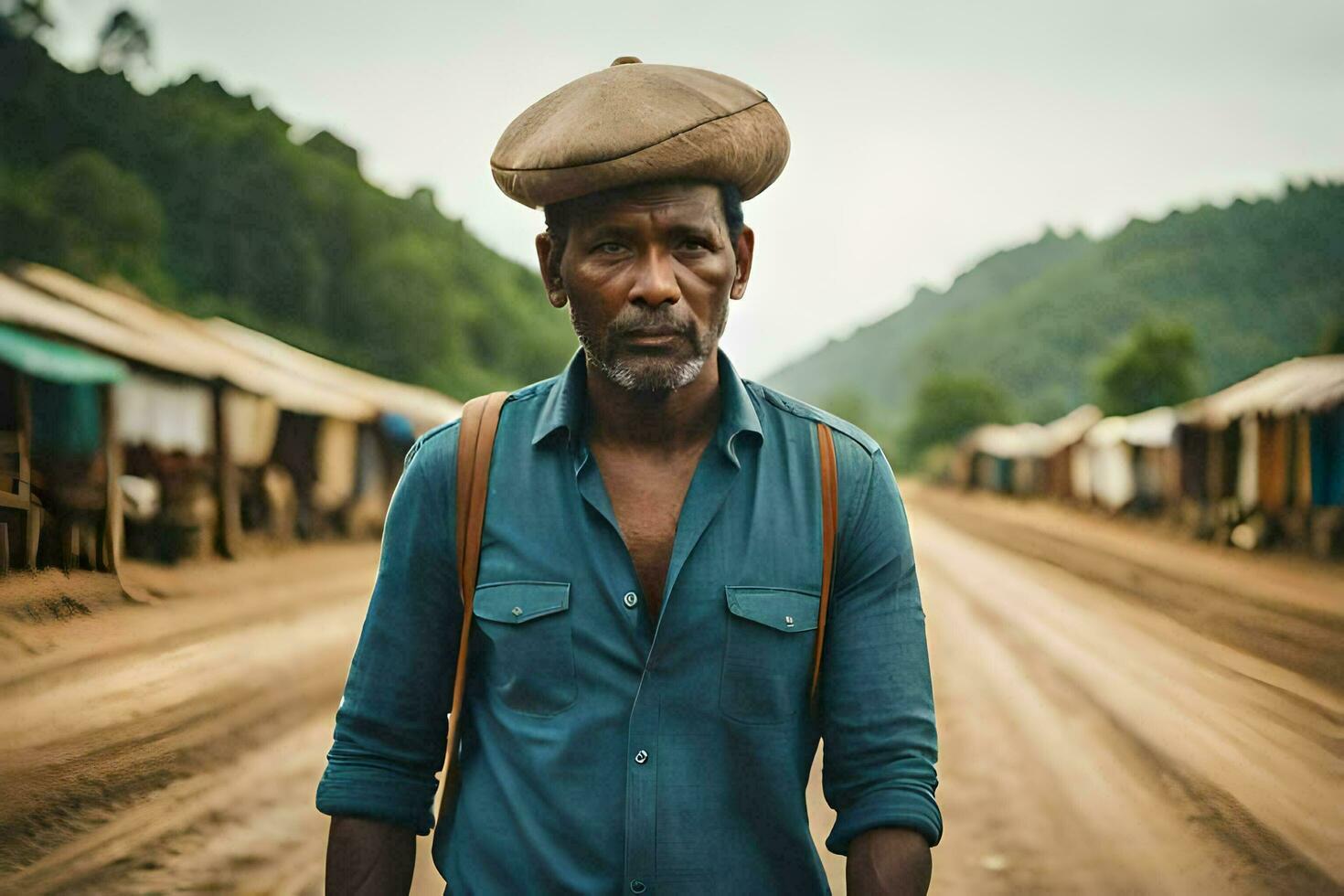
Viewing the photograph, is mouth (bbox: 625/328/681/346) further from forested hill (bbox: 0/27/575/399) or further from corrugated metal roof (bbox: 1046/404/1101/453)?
corrugated metal roof (bbox: 1046/404/1101/453)

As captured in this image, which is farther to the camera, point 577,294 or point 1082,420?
point 1082,420

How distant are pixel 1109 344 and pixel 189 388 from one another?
7350mm

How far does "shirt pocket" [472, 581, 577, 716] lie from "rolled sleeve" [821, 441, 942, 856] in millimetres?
335

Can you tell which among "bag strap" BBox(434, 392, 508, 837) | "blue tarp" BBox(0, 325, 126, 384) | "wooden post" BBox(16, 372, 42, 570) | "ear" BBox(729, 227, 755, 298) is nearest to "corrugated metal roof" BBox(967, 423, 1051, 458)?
"blue tarp" BBox(0, 325, 126, 384)

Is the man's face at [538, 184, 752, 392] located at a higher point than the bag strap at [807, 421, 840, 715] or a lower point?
higher

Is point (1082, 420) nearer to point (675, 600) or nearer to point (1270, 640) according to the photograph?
point (1270, 640)

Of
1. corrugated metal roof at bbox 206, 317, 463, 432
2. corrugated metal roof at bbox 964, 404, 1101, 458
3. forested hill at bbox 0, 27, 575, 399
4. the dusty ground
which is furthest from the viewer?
corrugated metal roof at bbox 964, 404, 1101, 458

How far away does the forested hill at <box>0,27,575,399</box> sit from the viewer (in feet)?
19.4

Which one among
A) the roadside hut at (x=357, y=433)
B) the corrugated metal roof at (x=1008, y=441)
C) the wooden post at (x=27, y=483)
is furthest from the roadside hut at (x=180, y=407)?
the corrugated metal roof at (x=1008, y=441)

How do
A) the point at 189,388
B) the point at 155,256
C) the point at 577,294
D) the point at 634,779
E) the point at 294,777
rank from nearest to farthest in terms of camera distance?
the point at 634,779 → the point at 577,294 → the point at 294,777 → the point at 189,388 → the point at 155,256

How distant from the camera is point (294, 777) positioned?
423 centimetres

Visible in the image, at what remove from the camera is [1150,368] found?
7633mm

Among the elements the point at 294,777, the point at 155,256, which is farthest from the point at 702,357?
the point at 155,256

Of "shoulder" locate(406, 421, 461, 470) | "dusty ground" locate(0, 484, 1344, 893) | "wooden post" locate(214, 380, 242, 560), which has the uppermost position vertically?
"shoulder" locate(406, 421, 461, 470)
